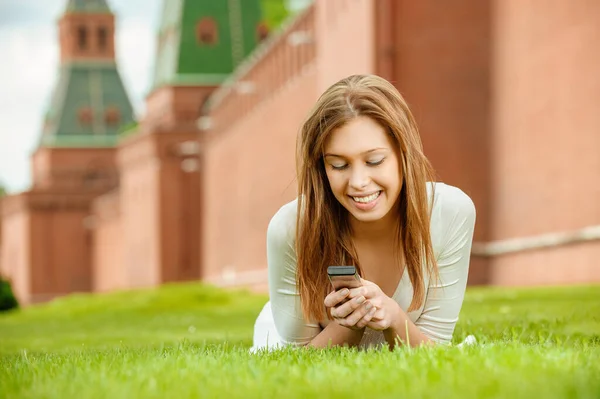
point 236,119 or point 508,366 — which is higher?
point 236,119

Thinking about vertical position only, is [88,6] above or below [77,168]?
above

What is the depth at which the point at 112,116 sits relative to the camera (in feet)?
251

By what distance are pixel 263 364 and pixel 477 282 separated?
49.8ft

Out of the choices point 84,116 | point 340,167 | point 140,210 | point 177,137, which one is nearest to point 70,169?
point 84,116

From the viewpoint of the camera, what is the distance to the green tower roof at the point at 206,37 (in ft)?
171

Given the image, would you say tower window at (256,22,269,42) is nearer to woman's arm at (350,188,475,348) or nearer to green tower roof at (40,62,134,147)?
green tower roof at (40,62,134,147)

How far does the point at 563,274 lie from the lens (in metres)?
15.8

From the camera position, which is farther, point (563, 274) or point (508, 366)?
point (563, 274)

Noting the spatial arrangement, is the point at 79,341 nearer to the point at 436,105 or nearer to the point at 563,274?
the point at 563,274

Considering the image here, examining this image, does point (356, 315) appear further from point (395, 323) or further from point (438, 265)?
point (438, 265)

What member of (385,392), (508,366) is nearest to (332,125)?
(508,366)

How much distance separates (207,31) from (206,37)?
0.24 m

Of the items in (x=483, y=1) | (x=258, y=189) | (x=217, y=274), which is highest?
(x=483, y=1)

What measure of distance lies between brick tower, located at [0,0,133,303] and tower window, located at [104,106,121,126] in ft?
0.19
